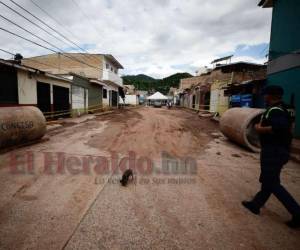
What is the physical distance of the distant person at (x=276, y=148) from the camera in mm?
2803

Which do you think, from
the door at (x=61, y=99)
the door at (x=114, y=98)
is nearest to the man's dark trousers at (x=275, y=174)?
the door at (x=61, y=99)

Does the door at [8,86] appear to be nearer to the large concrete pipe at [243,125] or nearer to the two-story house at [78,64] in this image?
the large concrete pipe at [243,125]

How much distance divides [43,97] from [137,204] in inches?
472

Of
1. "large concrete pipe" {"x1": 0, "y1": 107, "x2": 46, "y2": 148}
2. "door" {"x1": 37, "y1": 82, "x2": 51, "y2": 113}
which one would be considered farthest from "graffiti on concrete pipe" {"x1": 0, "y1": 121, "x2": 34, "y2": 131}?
"door" {"x1": 37, "y1": 82, "x2": 51, "y2": 113}

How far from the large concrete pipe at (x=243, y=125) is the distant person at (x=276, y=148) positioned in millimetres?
3849

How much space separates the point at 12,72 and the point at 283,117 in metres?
11.5

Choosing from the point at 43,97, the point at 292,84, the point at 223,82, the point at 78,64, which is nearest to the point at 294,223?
the point at 292,84

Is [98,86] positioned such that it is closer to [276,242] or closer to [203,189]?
[203,189]

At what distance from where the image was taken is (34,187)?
3.76 metres

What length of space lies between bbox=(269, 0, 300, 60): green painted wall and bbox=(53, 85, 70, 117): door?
13.3 metres

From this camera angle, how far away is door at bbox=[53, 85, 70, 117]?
1414 cm

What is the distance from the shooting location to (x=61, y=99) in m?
15.0

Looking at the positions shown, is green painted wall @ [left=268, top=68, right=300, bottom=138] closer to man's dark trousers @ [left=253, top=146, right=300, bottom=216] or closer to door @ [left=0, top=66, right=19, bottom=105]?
man's dark trousers @ [left=253, top=146, right=300, bottom=216]

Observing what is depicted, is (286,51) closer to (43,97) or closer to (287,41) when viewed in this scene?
(287,41)
